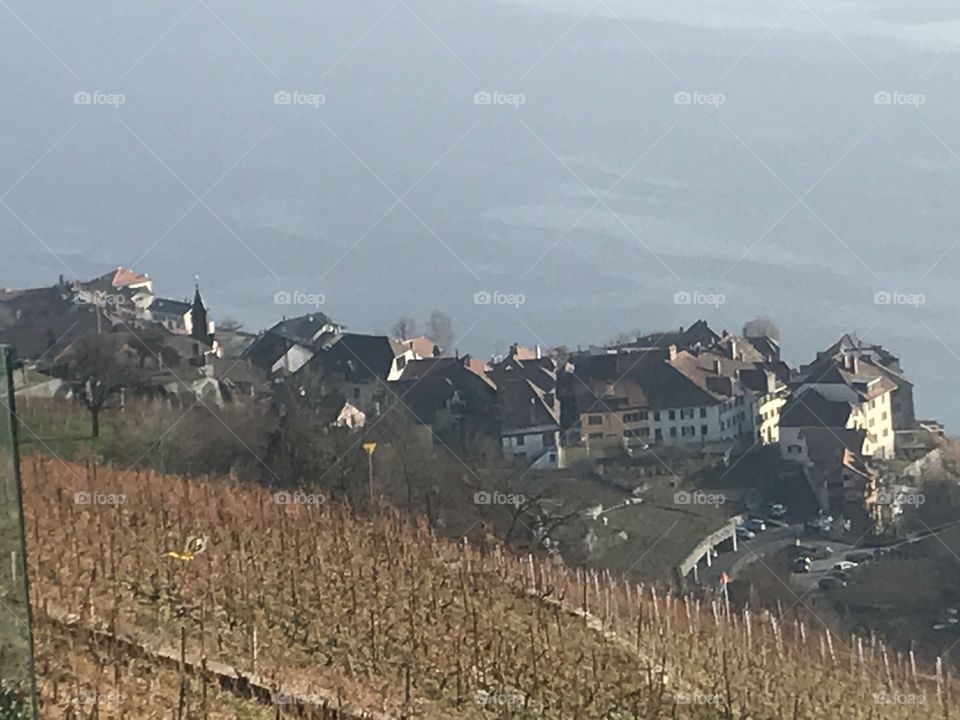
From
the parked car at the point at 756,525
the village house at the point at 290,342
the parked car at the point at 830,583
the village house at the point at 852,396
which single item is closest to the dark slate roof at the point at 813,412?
the village house at the point at 852,396

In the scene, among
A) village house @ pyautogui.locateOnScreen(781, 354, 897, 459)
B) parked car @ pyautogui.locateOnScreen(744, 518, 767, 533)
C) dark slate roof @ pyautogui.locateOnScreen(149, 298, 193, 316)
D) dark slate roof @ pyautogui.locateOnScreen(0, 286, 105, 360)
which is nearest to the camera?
parked car @ pyautogui.locateOnScreen(744, 518, 767, 533)

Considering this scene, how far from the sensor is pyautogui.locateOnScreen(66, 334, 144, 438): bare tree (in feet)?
39.1

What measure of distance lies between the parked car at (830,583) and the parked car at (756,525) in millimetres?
833

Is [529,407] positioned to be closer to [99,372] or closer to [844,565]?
[844,565]

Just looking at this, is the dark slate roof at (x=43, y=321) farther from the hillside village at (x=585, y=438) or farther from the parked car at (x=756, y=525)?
the parked car at (x=756, y=525)

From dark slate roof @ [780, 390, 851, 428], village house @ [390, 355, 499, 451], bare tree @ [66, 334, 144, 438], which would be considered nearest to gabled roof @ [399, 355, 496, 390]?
village house @ [390, 355, 499, 451]

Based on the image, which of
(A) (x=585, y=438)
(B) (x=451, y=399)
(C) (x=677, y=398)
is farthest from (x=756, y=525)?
(B) (x=451, y=399)

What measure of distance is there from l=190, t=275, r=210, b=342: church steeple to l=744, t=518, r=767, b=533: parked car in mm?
6697

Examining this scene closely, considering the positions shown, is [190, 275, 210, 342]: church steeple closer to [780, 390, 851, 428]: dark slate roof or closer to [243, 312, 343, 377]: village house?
[243, 312, 343, 377]: village house

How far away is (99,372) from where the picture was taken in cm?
1247

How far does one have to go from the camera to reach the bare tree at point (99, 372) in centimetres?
1191

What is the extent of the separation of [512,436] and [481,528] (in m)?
1.93

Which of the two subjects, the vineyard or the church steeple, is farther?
the church steeple

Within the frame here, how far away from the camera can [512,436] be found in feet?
38.3
